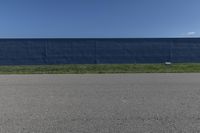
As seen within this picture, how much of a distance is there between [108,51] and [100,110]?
18353mm

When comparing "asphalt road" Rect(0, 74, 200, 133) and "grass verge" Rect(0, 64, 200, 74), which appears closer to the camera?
"asphalt road" Rect(0, 74, 200, 133)

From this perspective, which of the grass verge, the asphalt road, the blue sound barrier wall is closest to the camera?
the asphalt road

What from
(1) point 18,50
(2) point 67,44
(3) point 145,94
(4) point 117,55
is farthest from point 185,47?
(3) point 145,94

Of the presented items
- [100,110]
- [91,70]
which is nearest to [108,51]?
[91,70]

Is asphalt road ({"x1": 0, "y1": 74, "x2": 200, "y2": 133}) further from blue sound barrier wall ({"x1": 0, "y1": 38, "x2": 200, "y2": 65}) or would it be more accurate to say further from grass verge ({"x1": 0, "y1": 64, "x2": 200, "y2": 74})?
blue sound barrier wall ({"x1": 0, "y1": 38, "x2": 200, "y2": 65})

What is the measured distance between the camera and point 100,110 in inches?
247

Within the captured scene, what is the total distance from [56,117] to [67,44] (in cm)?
1891

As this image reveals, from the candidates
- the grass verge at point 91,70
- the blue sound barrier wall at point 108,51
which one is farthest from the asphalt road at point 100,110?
the blue sound barrier wall at point 108,51

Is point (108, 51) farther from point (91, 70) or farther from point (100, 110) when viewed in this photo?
point (100, 110)

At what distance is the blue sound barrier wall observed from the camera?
2411 cm

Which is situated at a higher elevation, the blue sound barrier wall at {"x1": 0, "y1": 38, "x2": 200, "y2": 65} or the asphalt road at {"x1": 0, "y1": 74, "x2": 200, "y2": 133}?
the asphalt road at {"x1": 0, "y1": 74, "x2": 200, "y2": 133}

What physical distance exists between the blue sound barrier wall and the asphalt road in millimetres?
14885

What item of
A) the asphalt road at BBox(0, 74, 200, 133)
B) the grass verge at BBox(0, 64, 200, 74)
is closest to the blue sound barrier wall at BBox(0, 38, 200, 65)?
the grass verge at BBox(0, 64, 200, 74)

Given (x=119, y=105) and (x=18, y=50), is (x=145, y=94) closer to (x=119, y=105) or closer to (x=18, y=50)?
(x=119, y=105)
